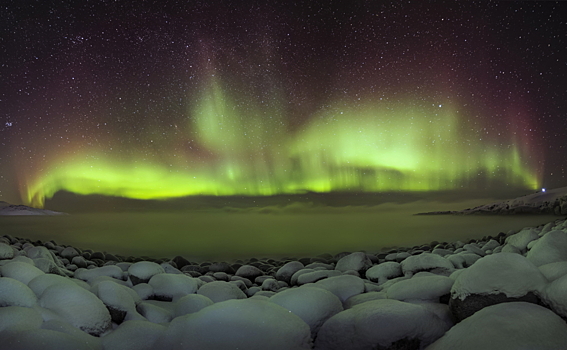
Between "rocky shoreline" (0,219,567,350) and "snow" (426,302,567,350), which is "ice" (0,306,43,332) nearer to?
"rocky shoreline" (0,219,567,350)

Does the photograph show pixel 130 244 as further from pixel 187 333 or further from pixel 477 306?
pixel 477 306

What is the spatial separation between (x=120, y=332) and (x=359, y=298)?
1.39 metres

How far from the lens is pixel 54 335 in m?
1.48

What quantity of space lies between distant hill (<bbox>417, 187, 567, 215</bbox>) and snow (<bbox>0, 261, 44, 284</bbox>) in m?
→ 6.60

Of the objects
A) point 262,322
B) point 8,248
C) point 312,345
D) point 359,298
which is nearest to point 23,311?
point 262,322

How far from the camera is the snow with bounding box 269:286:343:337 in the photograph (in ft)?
5.81

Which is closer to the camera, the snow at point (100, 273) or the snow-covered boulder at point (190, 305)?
the snow-covered boulder at point (190, 305)

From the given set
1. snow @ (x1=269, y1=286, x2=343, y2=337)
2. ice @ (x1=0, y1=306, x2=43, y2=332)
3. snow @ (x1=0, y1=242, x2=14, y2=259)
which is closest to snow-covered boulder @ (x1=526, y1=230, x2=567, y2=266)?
snow @ (x1=269, y1=286, x2=343, y2=337)

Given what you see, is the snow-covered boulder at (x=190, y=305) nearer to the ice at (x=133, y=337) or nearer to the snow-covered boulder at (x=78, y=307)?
the ice at (x=133, y=337)

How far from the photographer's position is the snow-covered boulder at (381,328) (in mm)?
1536

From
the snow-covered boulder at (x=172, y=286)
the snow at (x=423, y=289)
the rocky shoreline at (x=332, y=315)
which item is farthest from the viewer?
the snow-covered boulder at (x=172, y=286)

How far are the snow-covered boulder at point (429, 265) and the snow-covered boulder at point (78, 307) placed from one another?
2537 mm

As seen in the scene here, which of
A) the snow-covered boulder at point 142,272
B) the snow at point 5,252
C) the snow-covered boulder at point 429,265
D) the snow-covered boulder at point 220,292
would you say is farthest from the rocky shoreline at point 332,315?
the snow at point 5,252

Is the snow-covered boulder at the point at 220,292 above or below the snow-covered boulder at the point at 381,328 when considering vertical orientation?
below
